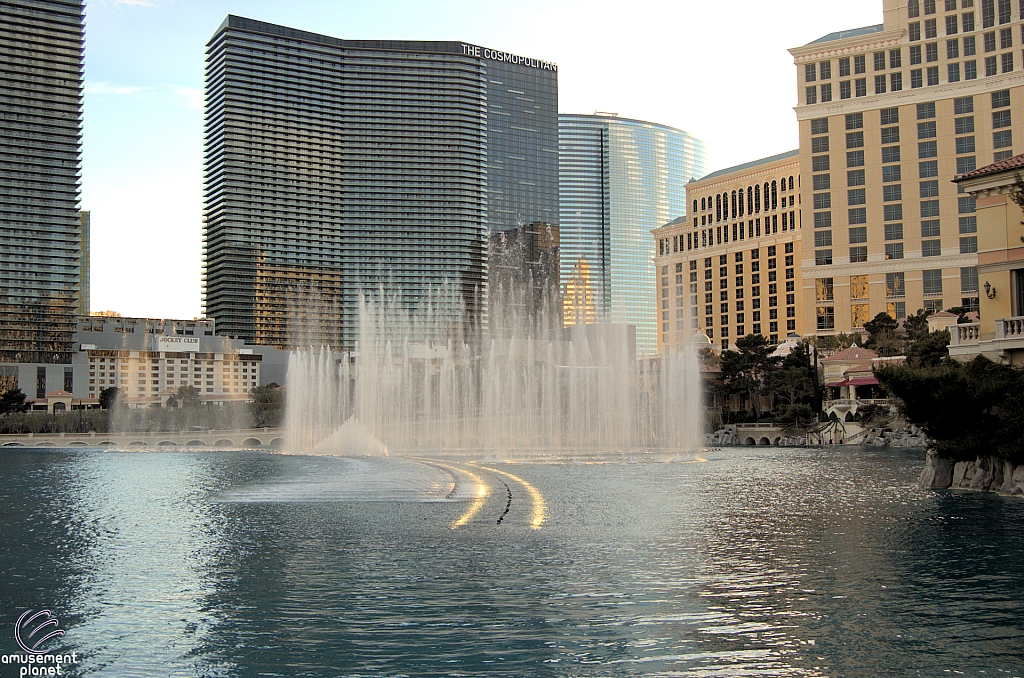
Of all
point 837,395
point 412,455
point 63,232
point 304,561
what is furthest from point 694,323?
point 304,561

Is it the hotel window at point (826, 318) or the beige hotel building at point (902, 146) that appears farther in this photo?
the hotel window at point (826, 318)

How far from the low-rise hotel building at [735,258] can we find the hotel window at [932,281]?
27603 millimetres

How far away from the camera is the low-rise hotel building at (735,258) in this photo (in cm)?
14188

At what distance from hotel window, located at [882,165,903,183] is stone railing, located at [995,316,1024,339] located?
84.3 meters

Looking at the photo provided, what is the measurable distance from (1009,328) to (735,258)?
118m

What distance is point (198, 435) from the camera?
351 feet

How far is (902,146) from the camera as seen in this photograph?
368 feet

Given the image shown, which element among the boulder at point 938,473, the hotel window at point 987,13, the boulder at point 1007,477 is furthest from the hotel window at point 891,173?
the boulder at point 1007,477

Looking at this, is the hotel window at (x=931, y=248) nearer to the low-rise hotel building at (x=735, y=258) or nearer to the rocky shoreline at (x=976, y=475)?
the low-rise hotel building at (x=735, y=258)

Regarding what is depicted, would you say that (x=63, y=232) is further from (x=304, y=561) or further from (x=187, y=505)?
(x=304, y=561)

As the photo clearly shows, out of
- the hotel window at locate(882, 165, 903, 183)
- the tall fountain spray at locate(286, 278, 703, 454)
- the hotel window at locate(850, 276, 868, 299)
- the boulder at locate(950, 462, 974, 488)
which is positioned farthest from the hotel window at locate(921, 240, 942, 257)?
the boulder at locate(950, 462, 974, 488)

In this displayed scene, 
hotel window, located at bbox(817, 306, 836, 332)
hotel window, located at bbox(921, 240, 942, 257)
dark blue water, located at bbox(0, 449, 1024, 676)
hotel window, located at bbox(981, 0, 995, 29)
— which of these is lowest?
dark blue water, located at bbox(0, 449, 1024, 676)

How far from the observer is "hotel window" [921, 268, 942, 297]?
10931 centimetres

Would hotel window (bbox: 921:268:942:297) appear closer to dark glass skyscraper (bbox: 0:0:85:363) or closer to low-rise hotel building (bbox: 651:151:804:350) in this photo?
low-rise hotel building (bbox: 651:151:804:350)
